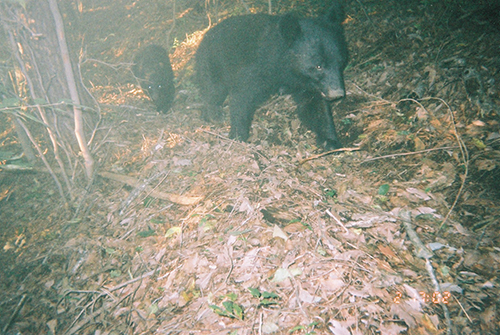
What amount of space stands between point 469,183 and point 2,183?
669 cm

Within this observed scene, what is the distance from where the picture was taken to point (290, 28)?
3295 mm

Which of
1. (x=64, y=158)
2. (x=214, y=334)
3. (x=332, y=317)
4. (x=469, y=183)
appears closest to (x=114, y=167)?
(x=64, y=158)

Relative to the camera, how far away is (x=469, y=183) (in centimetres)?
229

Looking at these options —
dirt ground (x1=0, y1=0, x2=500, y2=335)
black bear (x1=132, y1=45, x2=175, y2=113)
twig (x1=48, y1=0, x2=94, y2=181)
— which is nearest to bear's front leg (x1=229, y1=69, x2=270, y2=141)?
dirt ground (x1=0, y1=0, x2=500, y2=335)

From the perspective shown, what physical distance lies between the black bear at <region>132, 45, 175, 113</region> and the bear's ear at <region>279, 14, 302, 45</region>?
2770 mm

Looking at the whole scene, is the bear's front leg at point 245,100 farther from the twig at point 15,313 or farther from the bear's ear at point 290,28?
the twig at point 15,313

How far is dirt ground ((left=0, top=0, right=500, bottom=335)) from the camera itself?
1.76m

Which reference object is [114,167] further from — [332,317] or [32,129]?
[332,317]

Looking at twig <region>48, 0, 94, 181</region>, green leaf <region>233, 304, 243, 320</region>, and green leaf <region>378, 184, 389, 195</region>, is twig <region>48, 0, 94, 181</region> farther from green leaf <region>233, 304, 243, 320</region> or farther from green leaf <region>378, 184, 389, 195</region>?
green leaf <region>378, 184, 389, 195</region>

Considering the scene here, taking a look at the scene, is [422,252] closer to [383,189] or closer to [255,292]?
[383,189]

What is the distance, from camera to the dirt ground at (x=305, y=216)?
176cm

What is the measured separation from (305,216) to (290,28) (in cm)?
255

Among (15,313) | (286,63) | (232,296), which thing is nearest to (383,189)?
(232,296)

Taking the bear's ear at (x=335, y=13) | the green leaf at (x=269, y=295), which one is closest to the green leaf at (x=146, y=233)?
the green leaf at (x=269, y=295)
